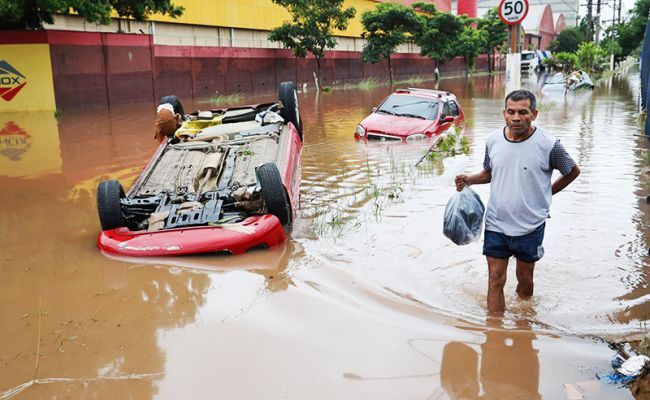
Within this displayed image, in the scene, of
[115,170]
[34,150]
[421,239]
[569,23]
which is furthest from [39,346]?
[569,23]

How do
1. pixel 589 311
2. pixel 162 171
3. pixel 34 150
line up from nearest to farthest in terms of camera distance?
pixel 589 311 → pixel 162 171 → pixel 34 150

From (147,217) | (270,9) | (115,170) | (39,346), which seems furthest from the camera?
(270,9)

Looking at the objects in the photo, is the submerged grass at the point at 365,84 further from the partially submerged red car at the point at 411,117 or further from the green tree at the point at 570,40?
the green tree at the point at 570,40

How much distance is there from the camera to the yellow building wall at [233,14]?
2697cm

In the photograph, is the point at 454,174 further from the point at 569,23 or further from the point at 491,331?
the point at 569,23

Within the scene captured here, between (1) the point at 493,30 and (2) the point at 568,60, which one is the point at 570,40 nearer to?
(1) the point at 493,30

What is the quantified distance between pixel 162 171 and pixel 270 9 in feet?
90.8

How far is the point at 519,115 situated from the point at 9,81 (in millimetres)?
19088

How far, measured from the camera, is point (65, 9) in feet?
52.9

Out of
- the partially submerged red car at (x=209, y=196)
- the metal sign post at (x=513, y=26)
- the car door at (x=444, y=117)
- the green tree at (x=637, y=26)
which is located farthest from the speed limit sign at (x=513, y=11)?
the green tree at (x=637, y=26)

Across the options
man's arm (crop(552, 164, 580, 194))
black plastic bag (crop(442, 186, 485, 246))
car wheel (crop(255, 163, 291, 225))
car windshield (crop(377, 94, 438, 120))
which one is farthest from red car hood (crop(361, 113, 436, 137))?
man's arm (crop(552, 164, 580, 194))

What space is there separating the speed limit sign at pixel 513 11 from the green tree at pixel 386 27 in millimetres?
29419

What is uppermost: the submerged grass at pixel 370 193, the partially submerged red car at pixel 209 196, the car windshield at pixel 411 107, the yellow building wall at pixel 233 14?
the yellow building wall at pixel 233 14

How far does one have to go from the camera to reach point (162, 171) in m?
7.10
